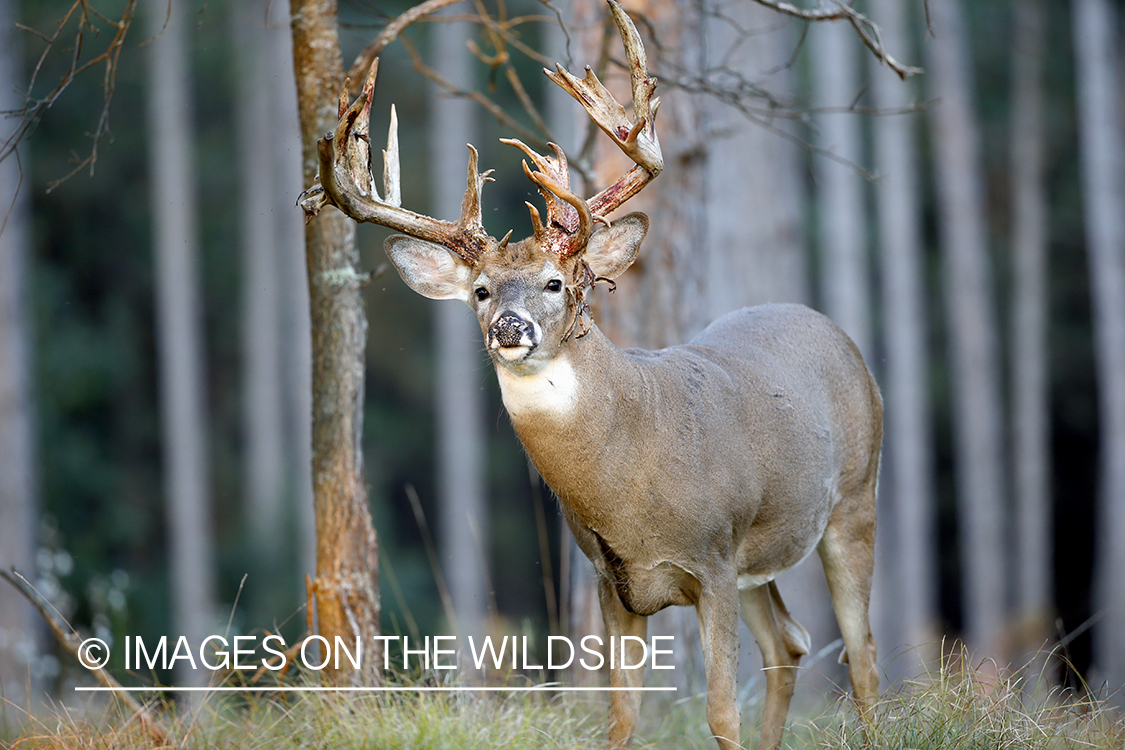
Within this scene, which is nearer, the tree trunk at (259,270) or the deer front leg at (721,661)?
the deer front leg at (721,661)

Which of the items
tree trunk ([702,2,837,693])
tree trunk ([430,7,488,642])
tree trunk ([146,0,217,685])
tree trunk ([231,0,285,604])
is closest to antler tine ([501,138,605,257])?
tree trunk ([702,2,837,693])

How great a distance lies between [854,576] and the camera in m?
5.32

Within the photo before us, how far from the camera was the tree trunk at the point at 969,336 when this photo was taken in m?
21.2

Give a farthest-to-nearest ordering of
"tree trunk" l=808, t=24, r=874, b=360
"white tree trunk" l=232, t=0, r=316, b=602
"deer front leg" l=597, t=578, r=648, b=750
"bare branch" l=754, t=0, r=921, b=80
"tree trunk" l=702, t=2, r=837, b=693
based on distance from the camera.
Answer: "white tree trunk" l=232, t=0, r=316, b=602 → "tree trunk" l=808, t=24, r=874, b=360 → "tree trunk" l=702, t=2, r=837, b=693 → "bare branch" l=754, t=0, r=921, b=80 → "deer front leg" l=597, t=578, r=648, b=750

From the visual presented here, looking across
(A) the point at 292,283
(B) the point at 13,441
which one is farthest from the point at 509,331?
(A) the point at 292,283

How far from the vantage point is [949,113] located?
21.9 m

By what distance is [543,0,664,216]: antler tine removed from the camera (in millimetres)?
4223

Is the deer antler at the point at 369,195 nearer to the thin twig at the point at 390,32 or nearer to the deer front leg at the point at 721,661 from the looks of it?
the thin twig at the point at 390,32

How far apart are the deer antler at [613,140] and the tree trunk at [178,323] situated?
17726 millimetres

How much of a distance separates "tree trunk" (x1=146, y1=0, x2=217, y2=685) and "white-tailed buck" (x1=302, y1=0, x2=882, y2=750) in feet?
57.0

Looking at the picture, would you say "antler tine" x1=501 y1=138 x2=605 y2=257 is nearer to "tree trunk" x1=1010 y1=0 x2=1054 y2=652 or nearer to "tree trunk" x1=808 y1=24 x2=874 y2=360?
"tree trunk" x1=808 y1=24 x2=874 y2=360

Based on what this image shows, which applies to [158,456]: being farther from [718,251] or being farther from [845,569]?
[845,569]

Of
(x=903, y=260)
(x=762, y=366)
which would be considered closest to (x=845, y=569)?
(x=762, y=366)

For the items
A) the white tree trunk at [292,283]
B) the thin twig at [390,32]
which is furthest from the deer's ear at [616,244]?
the white tree trunk at [292,283]
